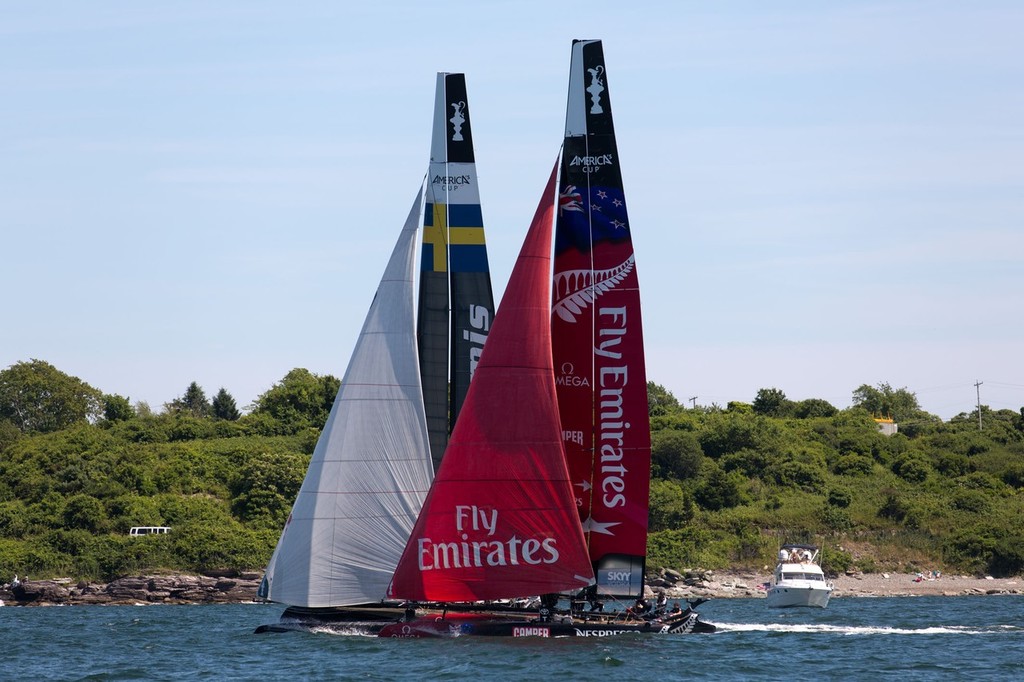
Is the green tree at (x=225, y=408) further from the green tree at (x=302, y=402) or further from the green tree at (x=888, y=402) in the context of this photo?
the green tree at (x=888, y=402)

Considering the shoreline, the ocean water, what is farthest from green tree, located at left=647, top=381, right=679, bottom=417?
the ocean water

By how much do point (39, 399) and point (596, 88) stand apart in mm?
93022

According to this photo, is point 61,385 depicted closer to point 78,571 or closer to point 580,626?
point 78,571

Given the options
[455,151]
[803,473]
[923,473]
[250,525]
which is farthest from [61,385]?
[455,151]

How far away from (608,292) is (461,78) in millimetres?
9920

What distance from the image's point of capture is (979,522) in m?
93.6

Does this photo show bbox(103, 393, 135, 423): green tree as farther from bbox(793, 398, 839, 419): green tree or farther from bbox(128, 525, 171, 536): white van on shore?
bbox(793, 398, 839, 419): green tree

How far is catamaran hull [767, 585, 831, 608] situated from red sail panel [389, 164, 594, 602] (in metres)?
33.4

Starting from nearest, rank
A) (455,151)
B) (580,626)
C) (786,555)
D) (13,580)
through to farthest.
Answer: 1. (580,626)
2. (455,151)
3. (786,555)
4. (13,580)

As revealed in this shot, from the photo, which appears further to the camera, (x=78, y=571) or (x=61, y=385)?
(x=61, y=385)

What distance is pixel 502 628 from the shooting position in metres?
36.2

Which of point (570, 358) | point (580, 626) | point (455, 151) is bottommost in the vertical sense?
point (580, 626)

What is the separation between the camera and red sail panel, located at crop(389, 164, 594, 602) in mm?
35781

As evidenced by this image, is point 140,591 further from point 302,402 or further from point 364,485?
point 364,485
